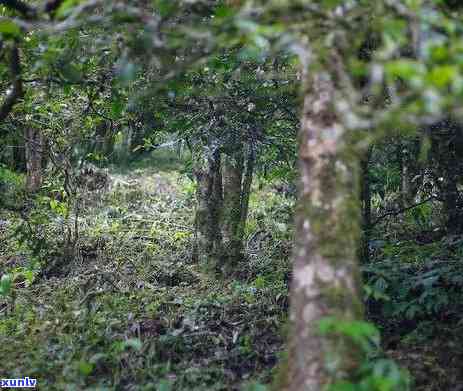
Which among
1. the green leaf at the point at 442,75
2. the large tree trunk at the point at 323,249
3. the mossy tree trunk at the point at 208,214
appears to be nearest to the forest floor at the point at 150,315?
the mossy tree trunk at the point at 208,214

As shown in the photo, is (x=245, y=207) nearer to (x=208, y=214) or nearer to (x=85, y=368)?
(x=208, y=214)

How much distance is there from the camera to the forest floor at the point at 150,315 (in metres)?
3.89

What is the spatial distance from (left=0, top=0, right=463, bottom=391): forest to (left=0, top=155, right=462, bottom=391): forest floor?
23 mm

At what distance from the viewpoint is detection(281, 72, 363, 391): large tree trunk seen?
2.44 m

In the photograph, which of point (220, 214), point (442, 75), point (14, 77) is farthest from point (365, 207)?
point (442, 75)

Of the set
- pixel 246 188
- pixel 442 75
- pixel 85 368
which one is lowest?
pixel 85 368

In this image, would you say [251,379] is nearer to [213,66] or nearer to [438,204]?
[213,66]

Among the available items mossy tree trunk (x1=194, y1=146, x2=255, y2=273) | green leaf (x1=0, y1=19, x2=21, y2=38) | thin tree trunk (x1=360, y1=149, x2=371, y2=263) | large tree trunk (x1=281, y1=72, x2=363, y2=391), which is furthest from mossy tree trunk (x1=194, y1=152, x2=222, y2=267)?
large tree trunk (x1=281, y1=72, x2=363, y2=391)

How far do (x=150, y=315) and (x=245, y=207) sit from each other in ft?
8.95

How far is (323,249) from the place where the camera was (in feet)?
8.34

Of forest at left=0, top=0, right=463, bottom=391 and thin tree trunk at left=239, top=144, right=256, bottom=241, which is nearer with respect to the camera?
forest at left=0, top=0, right=463, bottom=391

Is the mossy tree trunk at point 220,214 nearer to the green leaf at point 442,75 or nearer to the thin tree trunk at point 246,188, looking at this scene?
the thin tree trunk at point 246,188

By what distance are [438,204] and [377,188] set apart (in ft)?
4.78

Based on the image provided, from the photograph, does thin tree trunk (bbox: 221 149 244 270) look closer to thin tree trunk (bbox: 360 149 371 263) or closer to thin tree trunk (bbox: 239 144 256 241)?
thin tree trunk (bbox: 239 144 256 241)
